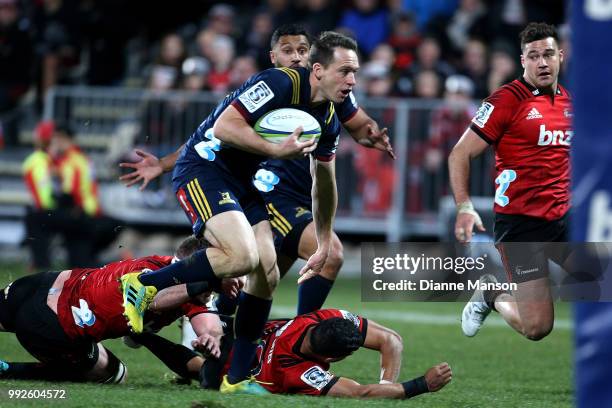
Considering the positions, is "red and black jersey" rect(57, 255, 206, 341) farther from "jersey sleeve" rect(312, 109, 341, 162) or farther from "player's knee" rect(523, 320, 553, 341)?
"player's knee" rect(523, 320, 553, 341)

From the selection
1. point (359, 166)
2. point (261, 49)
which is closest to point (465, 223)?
point (359, 166)

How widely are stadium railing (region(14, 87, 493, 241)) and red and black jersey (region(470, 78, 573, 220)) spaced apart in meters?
6.92

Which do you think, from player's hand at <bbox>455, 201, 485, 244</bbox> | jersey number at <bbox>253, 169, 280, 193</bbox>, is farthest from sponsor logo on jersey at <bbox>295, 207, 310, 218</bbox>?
player's hand at <bbox>455, 201, 485, 244</bbox>

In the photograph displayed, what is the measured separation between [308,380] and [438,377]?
77 centimetres

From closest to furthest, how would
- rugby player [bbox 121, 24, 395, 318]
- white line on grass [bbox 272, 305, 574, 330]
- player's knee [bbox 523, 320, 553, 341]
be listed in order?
1. player's knee [bbox 523, 320, 553, 341]
2. rugby player [bbox 121, 24, 395, 318]
3. white line on grass [bbox 272, 305, 574, 330]

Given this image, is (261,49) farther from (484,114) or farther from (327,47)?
(327,47)

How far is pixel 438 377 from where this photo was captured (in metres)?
6.50

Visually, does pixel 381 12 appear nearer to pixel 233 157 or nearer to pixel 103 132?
pixel 103 132

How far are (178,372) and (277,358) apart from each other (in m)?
0.84

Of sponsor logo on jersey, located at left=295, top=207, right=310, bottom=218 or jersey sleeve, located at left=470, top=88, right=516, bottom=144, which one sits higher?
jersey sleeve, located at left=470, top=88, right=516, bottom=144

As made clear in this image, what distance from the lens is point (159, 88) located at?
17.1 m

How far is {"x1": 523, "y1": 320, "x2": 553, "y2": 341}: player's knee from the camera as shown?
791cm

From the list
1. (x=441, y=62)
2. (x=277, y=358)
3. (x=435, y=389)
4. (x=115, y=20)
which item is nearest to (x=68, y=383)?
(x=277, y=358)

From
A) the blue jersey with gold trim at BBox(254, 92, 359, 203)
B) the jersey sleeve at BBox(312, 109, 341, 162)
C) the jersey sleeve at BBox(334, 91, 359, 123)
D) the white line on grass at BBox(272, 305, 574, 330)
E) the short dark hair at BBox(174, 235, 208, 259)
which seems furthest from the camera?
the white line on grass at BBox(272, 305, 574, 330)
